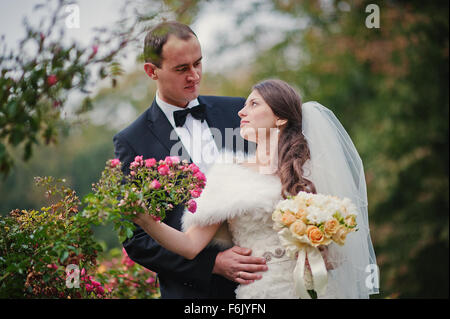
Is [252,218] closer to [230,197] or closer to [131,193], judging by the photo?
[230,197]

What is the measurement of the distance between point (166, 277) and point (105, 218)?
1.14 metres

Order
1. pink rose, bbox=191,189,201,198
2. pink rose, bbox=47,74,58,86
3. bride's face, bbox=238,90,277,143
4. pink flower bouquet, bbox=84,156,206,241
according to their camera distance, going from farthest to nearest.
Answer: bride's face, bbox=238,90,277,143 < pink rose, bbox=191,189,201,198 < pink flower bouquet, bbox=84,156,206,241 < pink rose, bbox=47,74,58,86

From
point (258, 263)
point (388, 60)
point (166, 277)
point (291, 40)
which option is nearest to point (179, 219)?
point (166, 277)

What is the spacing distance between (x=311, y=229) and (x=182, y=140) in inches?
59.9

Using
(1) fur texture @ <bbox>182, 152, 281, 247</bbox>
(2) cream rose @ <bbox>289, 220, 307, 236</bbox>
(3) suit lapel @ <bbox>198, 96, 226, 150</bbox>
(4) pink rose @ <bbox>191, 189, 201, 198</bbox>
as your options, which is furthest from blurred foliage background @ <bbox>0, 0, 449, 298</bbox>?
(2) cream rose @ <bbox>289, 220, 307, 236</bbox>

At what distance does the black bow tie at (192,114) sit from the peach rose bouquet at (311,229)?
1.37 meters

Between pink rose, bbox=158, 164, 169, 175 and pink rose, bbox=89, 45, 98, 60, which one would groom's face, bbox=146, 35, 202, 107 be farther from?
pink rose, bbox=89, 45, 98, 60

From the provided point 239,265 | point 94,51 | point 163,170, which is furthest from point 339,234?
point 94,51

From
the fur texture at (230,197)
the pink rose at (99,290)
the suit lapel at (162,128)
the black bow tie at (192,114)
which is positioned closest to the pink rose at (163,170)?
the fur texture at (230,197)

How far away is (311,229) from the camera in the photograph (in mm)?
2410

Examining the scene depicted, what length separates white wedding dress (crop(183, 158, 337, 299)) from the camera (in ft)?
9.02

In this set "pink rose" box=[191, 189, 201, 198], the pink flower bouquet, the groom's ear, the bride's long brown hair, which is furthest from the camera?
the groom's ear

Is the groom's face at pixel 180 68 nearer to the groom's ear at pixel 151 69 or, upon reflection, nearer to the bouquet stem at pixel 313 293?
the groom's ear at pixel 151 69

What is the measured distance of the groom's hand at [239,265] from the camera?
2.76m
